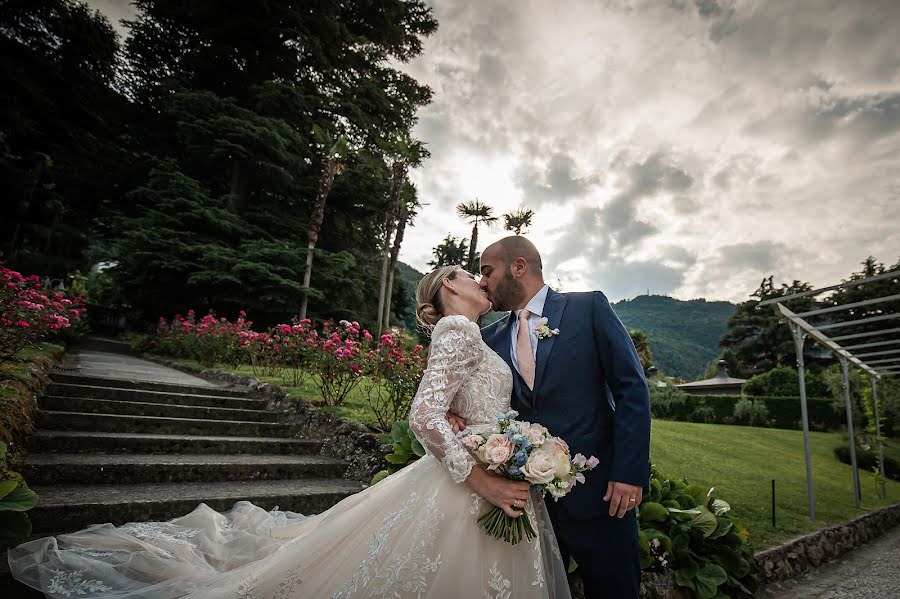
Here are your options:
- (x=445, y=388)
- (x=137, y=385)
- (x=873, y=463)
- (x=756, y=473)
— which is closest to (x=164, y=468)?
(x=137, y=385)

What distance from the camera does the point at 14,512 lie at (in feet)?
6.69

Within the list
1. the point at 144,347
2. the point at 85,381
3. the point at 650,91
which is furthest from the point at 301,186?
the point at 650,91

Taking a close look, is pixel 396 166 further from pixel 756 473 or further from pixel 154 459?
pixel 756 473

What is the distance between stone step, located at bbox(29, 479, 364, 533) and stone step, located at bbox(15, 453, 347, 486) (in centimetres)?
9

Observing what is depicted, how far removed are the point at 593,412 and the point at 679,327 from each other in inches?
4573

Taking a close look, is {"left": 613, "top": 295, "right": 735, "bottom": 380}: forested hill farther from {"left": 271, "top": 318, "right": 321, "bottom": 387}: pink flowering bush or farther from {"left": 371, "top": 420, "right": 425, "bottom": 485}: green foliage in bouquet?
{"left": 371, "top": 420, "right": 425, "bottom": 485}: green foliage in bouquet

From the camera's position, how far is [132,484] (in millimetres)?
3773

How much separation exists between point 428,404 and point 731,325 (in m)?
58.1

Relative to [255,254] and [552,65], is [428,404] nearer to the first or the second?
[552,65]

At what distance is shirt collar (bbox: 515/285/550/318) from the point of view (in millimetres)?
2338

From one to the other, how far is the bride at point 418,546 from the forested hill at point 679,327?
3166 inches

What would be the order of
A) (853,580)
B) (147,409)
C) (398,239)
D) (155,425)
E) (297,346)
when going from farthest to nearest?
(398,239) → (297,346) → (147,409) → (155,425) → (853,580)

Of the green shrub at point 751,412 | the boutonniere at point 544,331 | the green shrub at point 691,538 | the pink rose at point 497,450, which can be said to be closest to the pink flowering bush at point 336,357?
the green shrub at point 691,538

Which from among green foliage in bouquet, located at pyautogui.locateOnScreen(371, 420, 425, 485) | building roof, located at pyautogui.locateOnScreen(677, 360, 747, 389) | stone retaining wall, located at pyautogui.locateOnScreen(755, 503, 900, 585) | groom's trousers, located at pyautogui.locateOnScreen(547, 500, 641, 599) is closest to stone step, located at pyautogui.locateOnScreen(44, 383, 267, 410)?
green foliage in bouquet, located at pyautogui.locateOnScreen(371, 420, 425, 485)
